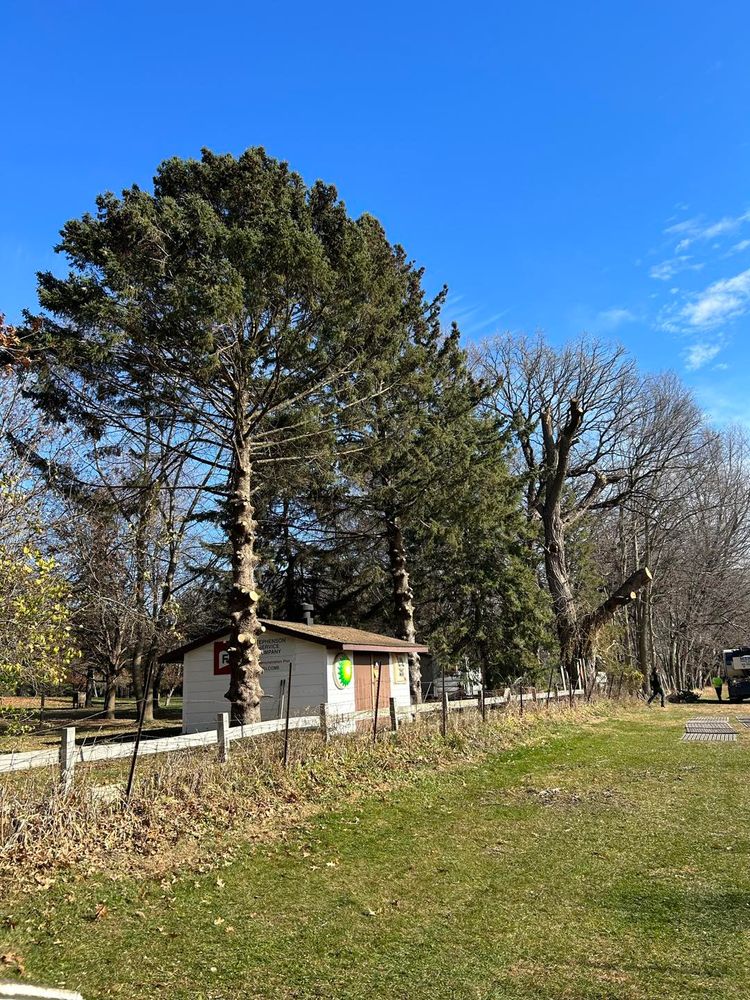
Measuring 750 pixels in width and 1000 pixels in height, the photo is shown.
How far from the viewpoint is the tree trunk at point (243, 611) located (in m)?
12.7

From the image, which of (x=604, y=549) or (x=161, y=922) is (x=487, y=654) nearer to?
(x=604, y=549)

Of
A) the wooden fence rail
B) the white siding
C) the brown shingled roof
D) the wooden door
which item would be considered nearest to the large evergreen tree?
the wooden fence rail

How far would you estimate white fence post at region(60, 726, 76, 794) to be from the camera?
687cm

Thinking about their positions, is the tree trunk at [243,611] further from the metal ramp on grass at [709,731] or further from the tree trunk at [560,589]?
the tree trunk at [560,589]

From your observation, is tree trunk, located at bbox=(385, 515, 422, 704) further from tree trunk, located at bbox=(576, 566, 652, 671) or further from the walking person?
the walking person

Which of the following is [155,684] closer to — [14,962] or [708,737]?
[708,737]

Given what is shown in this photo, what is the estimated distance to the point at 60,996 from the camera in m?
3.96

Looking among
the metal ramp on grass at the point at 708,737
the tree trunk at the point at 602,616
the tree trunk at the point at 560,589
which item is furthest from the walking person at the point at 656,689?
the metal ramp on grass at the point at 708,737

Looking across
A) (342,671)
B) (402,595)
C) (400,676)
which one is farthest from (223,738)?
(402,595)

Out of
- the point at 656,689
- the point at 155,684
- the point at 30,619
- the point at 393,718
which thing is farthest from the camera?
the point at 155,684

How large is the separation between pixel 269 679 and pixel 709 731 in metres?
11.5

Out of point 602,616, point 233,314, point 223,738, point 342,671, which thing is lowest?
point 223,738

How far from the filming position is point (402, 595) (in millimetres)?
24141

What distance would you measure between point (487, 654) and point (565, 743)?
1158 centimetres
